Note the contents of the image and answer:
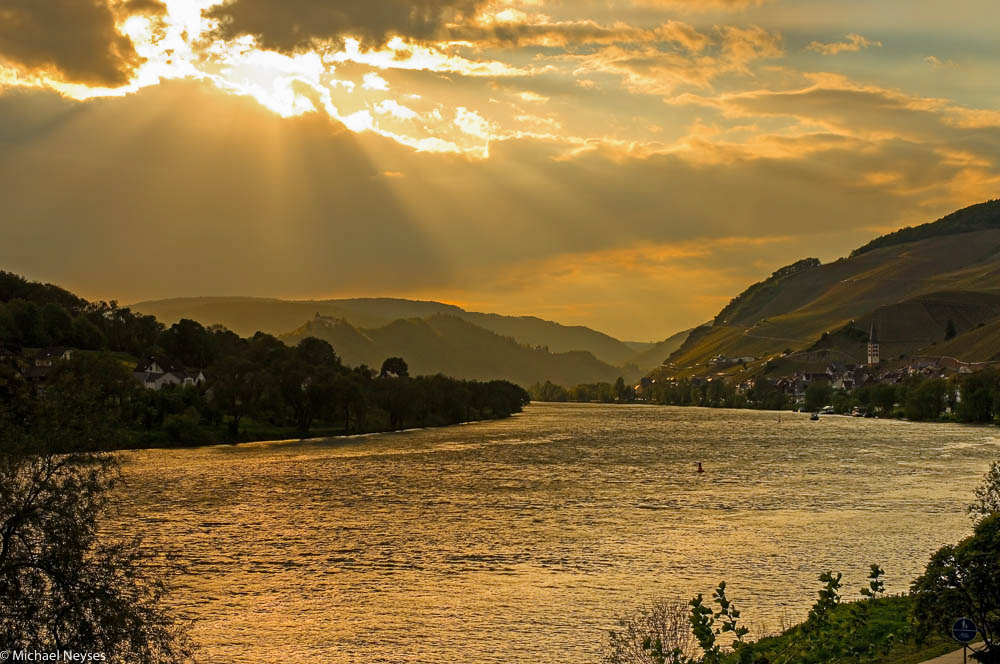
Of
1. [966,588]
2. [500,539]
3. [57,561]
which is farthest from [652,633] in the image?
[500,539]

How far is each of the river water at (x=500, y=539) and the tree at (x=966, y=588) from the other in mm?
12039

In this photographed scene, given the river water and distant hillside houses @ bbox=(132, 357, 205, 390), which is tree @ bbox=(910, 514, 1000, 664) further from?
distant hillside houses @ bbox=(132, 357, 205, 390)

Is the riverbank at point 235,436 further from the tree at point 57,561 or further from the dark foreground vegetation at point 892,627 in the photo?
the dark foreground vegetation at point 892,627

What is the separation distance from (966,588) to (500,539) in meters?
37.3

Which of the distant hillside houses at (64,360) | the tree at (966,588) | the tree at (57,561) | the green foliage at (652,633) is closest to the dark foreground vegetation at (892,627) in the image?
the tree at (966,588)

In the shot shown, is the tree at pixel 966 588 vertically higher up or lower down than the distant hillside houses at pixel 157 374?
lower down

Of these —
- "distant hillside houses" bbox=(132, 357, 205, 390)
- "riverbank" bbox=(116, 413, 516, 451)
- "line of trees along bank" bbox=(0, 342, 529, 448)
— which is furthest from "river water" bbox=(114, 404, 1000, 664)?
"distant hillside houses" bbox=(132, 357, 205, 390)

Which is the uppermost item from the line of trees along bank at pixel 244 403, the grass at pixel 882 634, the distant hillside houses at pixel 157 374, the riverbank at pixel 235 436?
the distant hillside houses at pixel 157 374

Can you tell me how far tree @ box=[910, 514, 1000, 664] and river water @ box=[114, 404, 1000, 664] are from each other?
1204 cm

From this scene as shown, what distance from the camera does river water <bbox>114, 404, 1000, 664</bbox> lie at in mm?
41594

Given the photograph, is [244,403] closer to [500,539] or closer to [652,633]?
[500,539]

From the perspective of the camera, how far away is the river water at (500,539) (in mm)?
41594

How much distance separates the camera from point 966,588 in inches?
1134

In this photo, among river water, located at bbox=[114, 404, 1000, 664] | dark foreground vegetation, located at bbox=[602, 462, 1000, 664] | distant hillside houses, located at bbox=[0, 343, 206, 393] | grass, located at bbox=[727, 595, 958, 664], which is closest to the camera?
dark foreground vegetation, located at bbox=[602, 462, 1000, 664]
